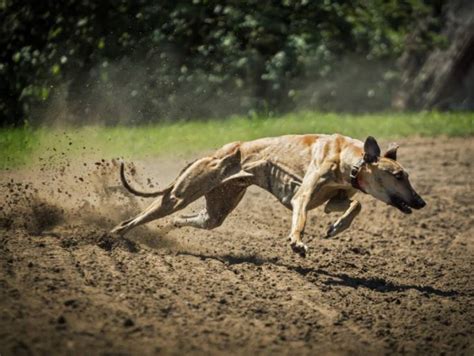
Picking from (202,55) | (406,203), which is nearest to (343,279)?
(406,203)

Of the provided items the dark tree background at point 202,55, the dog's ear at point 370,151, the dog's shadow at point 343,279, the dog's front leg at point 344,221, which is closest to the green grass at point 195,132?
the dark tree background at point 202,55

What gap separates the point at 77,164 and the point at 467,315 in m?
6.32

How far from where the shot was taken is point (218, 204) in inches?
340

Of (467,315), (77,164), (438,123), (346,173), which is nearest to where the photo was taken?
(467,315)

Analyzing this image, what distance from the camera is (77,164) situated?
11688 millimetres

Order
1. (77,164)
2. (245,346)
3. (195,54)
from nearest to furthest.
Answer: (245,346) → (77,164) → (195,54)

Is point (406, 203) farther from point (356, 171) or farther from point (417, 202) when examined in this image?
point (356, 171)

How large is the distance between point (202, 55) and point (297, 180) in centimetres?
994

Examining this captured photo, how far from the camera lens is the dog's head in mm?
7531

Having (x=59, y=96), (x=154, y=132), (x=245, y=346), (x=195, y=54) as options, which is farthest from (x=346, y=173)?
(x=195, y=54)

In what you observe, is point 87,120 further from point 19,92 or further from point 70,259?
point 70,259

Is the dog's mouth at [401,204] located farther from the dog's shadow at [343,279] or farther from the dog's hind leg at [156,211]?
the dog's hind leg at [156,211]

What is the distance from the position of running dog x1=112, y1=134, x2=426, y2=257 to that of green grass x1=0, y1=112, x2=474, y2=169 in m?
4.16

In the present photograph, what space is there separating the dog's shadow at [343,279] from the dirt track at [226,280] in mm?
21
